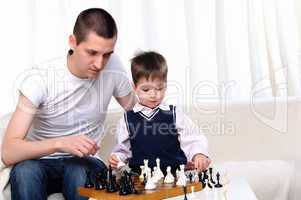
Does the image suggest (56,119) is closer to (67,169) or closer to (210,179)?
(67,169)

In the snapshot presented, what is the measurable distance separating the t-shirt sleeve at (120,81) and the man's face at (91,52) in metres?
0.20

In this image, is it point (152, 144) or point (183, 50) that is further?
point (183, 50)

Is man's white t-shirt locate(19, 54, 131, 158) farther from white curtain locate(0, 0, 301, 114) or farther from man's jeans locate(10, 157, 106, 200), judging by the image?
white curtain locate(0, 0, 301, 114)

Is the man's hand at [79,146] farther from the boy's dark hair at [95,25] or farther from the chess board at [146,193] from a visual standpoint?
the boy's dark hair at [95,25]

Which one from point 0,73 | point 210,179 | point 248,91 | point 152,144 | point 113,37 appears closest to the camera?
point 210,179

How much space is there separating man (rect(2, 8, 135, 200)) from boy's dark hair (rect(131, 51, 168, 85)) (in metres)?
0.13

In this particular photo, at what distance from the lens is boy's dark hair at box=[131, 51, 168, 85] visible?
1.99m

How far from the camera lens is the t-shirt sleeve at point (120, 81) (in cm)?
214

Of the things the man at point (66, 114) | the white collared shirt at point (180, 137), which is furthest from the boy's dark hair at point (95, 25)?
the white collared shirt at point (180, 137)

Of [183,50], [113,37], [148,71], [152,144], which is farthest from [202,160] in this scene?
[183,50]

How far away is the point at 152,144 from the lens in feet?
6.79

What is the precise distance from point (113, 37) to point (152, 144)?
1.52 feet

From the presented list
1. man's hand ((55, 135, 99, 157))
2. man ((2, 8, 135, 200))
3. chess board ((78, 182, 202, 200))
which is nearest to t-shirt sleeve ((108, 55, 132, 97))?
man ((2, 8, 135, 200))

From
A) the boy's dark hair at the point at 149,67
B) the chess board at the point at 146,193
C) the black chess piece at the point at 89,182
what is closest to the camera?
the chess board at the point at 146,193
